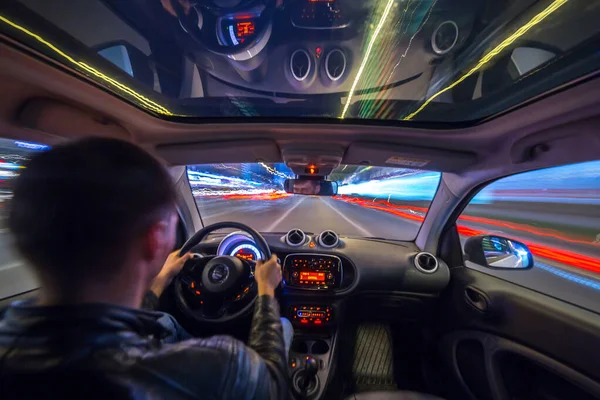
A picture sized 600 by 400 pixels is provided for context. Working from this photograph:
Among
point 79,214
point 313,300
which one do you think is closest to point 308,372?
point 313,300

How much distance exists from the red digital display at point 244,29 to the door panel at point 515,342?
2.99 meters

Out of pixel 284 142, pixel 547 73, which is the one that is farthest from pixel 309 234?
pixel 547 73

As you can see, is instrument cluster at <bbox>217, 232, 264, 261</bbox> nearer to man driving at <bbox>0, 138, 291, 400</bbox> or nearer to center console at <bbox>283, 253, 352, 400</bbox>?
center console at <bbox>283, 253, 352, 400</bbox>

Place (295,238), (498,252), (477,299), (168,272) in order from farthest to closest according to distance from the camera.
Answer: (295,238) → (498,252) → (477,299) → (168,272)

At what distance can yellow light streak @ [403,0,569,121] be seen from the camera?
135 centimetres

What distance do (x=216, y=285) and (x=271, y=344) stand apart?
115cm

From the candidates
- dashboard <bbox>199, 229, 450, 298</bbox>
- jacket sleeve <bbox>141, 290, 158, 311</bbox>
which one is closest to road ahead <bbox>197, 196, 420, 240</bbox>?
dashboard <bbox>199, 229, 450, 298</bbox>

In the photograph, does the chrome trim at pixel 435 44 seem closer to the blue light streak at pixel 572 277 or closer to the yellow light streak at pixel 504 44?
the yellow light streak at pixel 504 44

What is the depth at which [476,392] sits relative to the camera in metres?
2.49

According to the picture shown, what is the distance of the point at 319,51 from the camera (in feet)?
6.74

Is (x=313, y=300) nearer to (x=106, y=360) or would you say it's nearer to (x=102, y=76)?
(x=106, y=360)

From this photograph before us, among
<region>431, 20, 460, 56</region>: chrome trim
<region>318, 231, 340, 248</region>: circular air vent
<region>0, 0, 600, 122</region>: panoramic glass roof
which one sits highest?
Result: <region>431, 20, 460, 56</region>: chrome trim

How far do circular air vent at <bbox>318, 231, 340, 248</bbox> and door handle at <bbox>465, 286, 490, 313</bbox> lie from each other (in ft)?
4.63

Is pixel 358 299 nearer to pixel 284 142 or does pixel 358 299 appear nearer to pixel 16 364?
pixel 284 142
